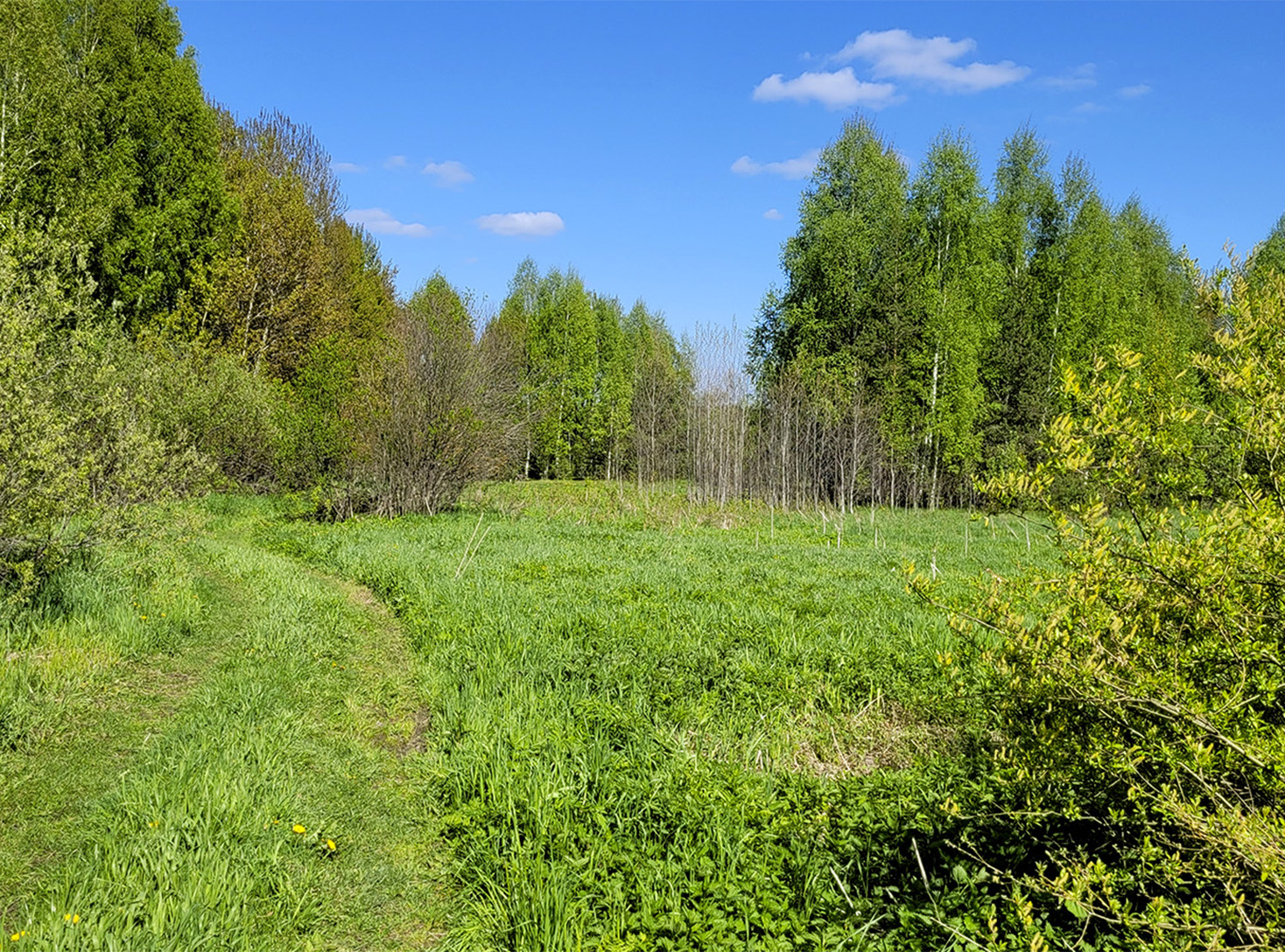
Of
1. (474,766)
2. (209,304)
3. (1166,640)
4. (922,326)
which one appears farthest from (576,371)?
(1166,640)

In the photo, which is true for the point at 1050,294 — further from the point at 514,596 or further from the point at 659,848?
the point at 659,848

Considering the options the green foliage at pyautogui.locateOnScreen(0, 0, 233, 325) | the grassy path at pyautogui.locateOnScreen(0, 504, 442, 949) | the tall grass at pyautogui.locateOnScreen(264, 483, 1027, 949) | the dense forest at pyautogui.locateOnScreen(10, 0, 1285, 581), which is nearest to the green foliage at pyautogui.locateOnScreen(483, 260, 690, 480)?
the dense forest at pyautogui.locateOnScreen(10, 0, 1285, 581)

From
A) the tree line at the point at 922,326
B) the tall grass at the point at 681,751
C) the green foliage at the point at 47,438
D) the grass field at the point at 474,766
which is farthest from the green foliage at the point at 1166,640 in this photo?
the tree line at the point at 922,326

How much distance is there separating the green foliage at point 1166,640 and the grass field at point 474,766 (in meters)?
0.47

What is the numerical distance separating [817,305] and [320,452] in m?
20.5

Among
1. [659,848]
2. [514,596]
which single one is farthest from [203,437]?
[659,848]

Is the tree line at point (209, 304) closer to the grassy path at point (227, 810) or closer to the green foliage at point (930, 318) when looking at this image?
the grassy path at point (227, 810)

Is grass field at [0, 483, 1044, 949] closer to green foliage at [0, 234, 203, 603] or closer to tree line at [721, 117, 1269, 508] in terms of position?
green foliage at [0, 234, 203, 603]

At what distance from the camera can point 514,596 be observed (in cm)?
948

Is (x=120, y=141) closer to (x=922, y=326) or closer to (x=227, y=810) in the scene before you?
(x=227, y=810)

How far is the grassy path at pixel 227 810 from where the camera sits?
3682mm

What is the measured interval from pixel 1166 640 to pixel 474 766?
4037 mm

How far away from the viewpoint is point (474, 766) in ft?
16.9

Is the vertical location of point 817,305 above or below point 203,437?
above
